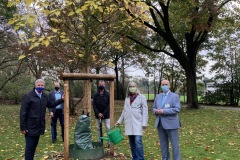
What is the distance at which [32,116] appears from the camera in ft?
19.5

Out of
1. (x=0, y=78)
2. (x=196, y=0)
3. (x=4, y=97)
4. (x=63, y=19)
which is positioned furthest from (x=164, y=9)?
(x=4, y=97)

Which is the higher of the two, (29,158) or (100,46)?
(100,46)

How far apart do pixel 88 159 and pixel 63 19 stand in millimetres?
3232

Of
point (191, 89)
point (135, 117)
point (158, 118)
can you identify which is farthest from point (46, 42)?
point (191, 89)

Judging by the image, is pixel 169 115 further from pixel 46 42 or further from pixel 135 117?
pixel 46 42

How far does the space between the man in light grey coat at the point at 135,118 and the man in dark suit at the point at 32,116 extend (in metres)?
1.77

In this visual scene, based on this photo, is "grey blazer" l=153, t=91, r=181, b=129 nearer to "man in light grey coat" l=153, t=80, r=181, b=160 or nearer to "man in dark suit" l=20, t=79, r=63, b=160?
"man in light grey coat" l=153, t=80, r=181, b=160

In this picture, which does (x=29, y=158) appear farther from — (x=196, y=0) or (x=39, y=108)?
(x=196, y=0)

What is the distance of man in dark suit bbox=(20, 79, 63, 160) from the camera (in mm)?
5898

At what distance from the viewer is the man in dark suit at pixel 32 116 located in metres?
5.90

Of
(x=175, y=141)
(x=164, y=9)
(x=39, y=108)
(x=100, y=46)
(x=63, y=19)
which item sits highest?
(x=164, y=9)

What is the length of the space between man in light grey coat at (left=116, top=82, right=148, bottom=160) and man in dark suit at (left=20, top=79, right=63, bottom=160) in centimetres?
177

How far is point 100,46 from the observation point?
8.10m

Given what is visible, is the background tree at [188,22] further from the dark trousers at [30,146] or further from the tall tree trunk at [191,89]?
the dark trousers at [30,146]
